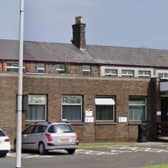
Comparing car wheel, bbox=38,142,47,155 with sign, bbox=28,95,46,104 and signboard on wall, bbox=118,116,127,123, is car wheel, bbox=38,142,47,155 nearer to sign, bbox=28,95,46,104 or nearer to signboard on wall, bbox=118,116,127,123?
sign, bbox=28,95,46,104

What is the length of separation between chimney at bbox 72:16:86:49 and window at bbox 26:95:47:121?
18743mm

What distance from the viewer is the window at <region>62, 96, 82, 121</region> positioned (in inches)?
1676

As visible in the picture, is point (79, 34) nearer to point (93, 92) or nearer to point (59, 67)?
point (59, 67)

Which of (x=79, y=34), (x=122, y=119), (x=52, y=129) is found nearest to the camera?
(x=52, y=129)

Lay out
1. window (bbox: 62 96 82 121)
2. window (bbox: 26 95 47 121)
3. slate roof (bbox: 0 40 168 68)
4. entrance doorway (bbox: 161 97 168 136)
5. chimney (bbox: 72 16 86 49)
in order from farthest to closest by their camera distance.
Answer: chimney (bbox: 72 16 86 49), slate roof (bbox: 0 40 168 68), entrance doorway (bbox: 161 97 168 136), window (bbox: 62 96 82 121), window (bbox: 26 95 47 121)

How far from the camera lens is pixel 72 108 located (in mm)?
42750

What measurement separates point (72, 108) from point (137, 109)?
17.8 ft

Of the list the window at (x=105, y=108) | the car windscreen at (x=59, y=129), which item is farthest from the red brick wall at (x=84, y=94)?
the car windscreen at (x=59, y=129)

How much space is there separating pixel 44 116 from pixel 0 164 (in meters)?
17.2

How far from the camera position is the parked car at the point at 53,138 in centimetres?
3095

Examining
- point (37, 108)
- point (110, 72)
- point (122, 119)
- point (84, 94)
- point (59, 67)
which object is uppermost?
point (59, 67)

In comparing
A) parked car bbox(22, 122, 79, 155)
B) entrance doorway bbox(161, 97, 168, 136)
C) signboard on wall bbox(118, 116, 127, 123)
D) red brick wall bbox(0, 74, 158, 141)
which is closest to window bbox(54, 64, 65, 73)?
entrance doorway bbox(161, 97, 168, 136)

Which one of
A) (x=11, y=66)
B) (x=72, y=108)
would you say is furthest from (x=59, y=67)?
(x=72, y=108)

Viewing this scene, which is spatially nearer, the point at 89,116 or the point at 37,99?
the point at 37,99
